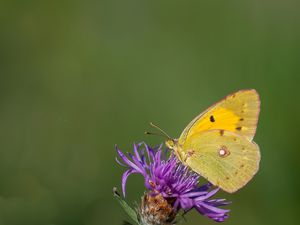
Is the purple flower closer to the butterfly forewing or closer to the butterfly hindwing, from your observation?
the butterfly forewing

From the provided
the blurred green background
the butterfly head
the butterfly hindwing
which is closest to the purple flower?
the butterfly head

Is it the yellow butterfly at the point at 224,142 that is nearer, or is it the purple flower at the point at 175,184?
the purple flower at the point at 175,184

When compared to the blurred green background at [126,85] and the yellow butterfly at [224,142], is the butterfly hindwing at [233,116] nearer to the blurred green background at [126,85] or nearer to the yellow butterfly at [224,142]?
the yellow butterfly at [224,142]

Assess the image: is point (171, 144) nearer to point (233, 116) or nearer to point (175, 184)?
point (175, 184)

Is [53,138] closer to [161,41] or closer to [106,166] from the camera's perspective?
[106,166]

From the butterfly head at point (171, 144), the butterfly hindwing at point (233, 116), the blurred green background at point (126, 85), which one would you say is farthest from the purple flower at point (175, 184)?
the blurred green background at point (126, 85)

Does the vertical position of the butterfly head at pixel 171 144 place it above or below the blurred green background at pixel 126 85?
below
